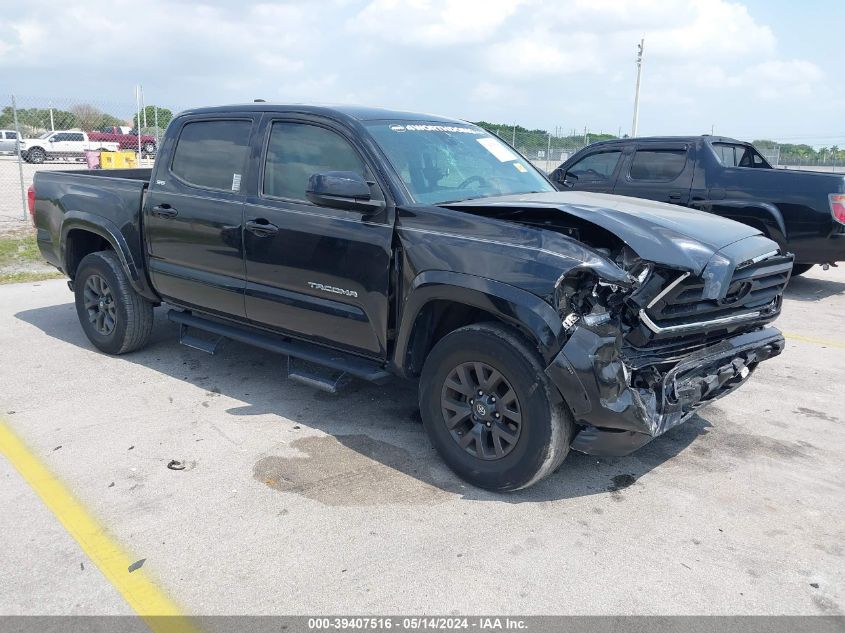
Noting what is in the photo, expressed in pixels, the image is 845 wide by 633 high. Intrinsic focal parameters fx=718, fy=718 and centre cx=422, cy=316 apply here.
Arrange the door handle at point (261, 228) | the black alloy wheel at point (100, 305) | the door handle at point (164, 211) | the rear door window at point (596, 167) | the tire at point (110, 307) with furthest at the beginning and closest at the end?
the rear door window at point (596, 167)
the black alloy wheel at point (100, 305)
the tire at point (110, 307)
the door handle at point (164, 211)
the door handle at point (261, 228)

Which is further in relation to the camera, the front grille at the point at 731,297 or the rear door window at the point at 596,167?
the rear door window at the point at 596,167

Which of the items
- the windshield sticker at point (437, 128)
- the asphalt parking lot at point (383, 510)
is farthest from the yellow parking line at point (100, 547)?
the windshield sticker at point (437, 128)

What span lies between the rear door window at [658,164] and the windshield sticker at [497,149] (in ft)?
15.5

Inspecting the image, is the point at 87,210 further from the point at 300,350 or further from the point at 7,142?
the point at 7,142

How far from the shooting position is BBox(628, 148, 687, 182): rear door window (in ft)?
29.9

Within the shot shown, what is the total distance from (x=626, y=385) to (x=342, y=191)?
179cm

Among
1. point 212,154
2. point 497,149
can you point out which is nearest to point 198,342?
point 212,154

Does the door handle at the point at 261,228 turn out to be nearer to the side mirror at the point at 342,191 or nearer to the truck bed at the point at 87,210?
the side mirror at the point at 342,191

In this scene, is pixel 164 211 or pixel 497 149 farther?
pixel 164 211

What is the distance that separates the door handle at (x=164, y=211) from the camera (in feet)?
16.9

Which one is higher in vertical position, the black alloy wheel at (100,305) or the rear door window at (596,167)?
the rear door window at (596,167)

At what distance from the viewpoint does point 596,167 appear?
10.0 meters

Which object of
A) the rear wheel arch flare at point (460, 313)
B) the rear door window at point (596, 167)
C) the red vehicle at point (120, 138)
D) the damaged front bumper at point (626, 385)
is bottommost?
the damaged front bumper at point (626, 385)

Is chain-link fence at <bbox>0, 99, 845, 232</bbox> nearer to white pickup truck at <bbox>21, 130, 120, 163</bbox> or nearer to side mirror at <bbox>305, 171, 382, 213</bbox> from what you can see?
white pickup truck at <bbox>21, 130, 120, 163</bbox>
